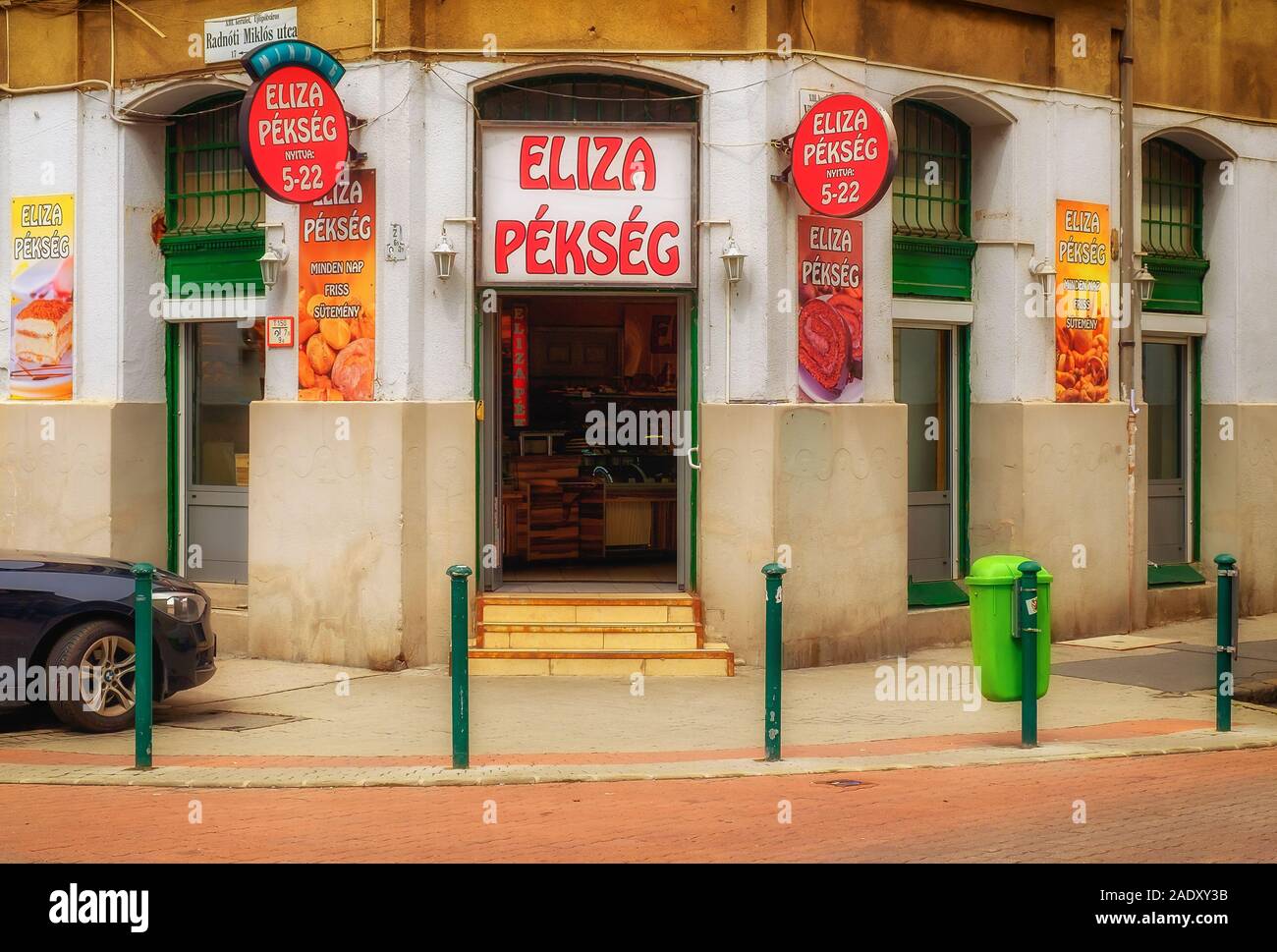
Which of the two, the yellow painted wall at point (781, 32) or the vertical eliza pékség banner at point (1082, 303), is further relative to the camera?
the vertical eliza pékség banner at point (1082, 303)

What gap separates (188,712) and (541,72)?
5899mm

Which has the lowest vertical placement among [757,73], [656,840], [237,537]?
[656,840]

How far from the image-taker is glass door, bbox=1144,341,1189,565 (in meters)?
17.4

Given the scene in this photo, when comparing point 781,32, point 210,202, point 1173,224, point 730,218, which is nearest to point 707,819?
point 730,218

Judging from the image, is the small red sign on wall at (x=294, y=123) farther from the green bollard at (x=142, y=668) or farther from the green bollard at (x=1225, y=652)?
the green bollard at (x=1225, y=652)

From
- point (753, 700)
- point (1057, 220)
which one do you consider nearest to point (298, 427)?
point (753, 700)

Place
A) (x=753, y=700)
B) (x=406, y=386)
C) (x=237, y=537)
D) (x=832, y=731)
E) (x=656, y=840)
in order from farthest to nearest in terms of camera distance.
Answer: (x=237, y=537) < (x=406, y=386) < (x=753, y=700) < (x=832, y=731) < (x=656, y=840)

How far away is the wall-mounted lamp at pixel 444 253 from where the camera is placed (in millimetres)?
13320

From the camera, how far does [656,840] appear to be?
25.6 ft

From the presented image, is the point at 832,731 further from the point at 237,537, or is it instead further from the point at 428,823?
the point at 237,537

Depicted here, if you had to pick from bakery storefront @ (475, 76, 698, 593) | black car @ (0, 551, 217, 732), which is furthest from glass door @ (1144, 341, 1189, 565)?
black car @ (0, 551, 217, 732)

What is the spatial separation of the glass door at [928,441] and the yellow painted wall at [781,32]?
2.52 metres

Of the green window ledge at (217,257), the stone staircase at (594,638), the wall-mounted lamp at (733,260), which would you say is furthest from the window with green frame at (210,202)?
the wall-mounted lamp at (733,260)

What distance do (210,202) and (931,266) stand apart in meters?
6.58
